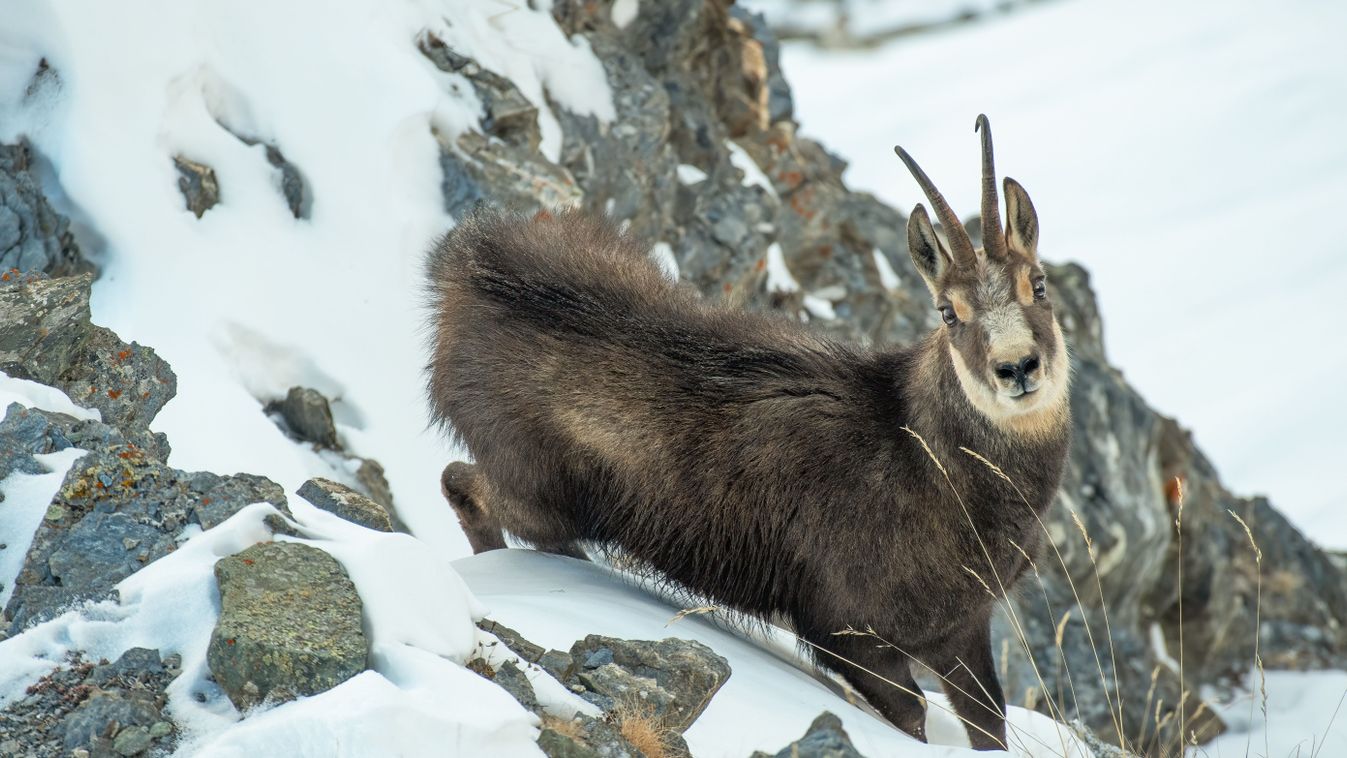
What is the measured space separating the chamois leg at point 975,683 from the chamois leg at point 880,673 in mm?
161

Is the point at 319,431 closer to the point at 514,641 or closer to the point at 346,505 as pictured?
the point at 346,505

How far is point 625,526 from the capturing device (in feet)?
20.4

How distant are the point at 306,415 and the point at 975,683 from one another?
141 inches

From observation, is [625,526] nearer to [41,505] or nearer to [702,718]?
[702,718]

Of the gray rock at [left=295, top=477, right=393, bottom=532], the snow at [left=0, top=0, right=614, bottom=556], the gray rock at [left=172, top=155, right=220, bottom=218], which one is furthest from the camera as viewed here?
the gray rock at [left=172, top=155, right=220, bottom=218]

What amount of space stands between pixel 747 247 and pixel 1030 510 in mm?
5703

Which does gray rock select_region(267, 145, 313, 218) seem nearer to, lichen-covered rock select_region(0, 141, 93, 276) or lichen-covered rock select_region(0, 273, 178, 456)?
lichen-covered rock select_region(0, 141, 93, 276)

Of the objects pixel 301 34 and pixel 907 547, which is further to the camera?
pixel 301 34

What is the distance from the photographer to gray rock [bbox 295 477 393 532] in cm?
501

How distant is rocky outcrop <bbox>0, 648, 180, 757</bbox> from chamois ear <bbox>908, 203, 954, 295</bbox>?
3.32 meters

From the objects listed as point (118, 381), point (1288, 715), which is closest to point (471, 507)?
point (118, 381)

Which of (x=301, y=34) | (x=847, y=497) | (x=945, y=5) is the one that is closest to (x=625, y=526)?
(x=847, y=497)

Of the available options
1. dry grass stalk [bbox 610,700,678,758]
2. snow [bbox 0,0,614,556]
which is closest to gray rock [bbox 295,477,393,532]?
dry grass stalk [bbox 610,700,678,758]

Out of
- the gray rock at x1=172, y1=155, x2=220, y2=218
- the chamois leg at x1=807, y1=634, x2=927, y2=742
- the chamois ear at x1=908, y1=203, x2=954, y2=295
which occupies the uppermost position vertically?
the chamois ear at x1=908, y1=203, x2=954, y2=295
